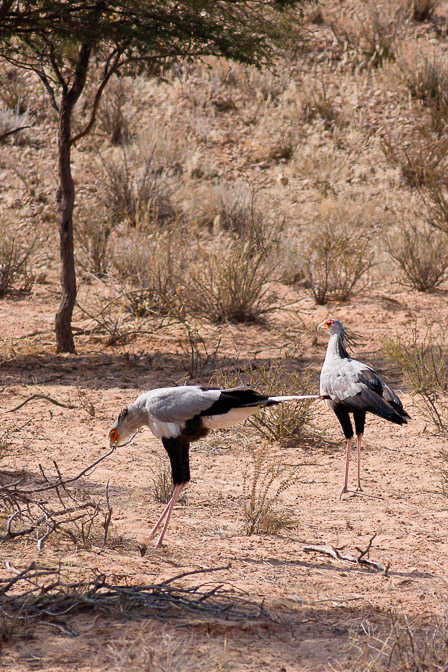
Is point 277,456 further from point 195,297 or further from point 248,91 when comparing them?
point 248,91

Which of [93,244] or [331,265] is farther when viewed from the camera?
[93,244]

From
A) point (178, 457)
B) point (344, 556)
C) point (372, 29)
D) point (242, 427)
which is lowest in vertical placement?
point (242, 427)

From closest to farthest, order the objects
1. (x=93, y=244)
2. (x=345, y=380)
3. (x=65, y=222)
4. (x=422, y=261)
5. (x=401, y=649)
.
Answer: (x=401, y=649)
(x=345, y=380)
(x=65, y=222)
(x=422, y=261)
(x=93, y=244)

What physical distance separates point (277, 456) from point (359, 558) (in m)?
2.11

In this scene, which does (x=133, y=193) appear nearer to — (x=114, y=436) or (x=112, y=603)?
(x=114, y=436)

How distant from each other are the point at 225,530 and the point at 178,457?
1.91 feet

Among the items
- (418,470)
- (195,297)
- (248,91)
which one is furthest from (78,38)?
(248,91)

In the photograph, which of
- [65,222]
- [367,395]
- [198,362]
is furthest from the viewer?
[65,222]

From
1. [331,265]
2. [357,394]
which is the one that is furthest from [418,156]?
[357,394]

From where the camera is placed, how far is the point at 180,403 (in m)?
4.12

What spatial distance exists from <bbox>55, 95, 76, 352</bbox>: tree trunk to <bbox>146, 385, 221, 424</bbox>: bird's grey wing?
4469 millimetres

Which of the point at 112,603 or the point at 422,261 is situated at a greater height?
the point at 422,261

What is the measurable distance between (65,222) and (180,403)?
4.72 m

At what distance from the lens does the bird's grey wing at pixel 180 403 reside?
13.5 ft
